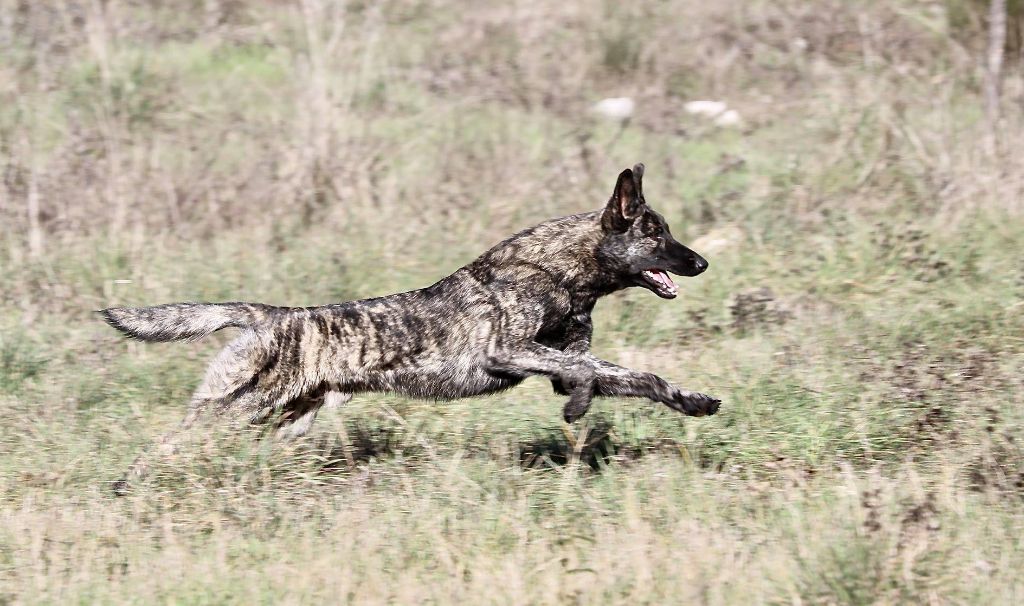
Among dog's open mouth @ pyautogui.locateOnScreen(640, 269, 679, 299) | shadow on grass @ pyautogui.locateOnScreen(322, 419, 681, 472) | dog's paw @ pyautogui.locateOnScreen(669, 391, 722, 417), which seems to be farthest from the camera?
dog's open mouth @ pyautogui.locateOnScreen(640, 269, 679, 299)

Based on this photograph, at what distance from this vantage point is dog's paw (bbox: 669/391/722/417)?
5.88 m

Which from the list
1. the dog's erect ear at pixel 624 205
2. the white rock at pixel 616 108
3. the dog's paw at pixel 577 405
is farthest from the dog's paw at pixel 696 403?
the white rock at pixel 616 108

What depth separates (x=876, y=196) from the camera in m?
9.79

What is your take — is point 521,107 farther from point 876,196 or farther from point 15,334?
point 15,334

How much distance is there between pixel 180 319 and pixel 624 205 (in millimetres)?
2247

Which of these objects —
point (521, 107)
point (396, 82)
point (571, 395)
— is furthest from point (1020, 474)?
point (396, 82)

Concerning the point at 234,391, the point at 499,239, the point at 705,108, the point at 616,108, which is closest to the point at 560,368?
the point at 234,391

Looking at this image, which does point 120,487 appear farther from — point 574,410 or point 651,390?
point 651,390

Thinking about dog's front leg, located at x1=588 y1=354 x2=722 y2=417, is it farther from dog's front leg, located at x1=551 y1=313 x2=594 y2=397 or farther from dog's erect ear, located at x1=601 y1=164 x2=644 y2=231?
dog's erect ear, located at x1=601 y1=164 x2=644 y2=231

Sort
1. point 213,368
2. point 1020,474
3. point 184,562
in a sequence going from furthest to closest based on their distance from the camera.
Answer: point 213,368, point 1020,474, point 184,562

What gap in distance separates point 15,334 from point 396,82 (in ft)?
19.6

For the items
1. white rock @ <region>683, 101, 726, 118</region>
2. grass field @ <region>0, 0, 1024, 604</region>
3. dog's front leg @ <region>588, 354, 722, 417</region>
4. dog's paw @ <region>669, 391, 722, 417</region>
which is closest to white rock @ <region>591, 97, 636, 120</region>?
grass field @ <region>0, 0, 1024, 604</region>

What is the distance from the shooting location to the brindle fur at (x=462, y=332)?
238 inches

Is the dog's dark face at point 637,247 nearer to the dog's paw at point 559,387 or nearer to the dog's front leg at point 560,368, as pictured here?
the dog's front leg at point 560,368
